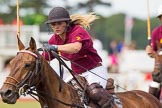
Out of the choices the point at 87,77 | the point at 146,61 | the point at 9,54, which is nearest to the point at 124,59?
the point at 146,61

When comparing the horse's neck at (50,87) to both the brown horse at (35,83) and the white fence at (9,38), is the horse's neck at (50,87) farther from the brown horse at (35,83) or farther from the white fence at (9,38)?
the white fence at (9,38)

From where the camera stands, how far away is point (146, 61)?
121 ft

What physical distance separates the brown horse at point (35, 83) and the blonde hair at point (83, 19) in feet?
3.60

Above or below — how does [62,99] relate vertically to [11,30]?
below

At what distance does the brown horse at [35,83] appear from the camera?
369 inches

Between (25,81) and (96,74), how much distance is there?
1.78 meters

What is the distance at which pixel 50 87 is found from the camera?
397 inches

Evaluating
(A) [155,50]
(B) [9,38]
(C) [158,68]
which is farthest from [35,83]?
(B) [9,38]

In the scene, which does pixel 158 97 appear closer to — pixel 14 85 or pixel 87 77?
pixel 87 77

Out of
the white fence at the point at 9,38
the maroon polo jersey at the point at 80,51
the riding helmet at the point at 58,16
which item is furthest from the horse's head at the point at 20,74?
the white fence at the point at 9,38

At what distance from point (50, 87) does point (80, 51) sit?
932mm

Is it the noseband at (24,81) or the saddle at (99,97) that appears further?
the saddle at (99,97)

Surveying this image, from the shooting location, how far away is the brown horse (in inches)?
369

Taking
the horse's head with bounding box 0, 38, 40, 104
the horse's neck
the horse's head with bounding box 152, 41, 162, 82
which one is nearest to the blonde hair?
the horse's neck
